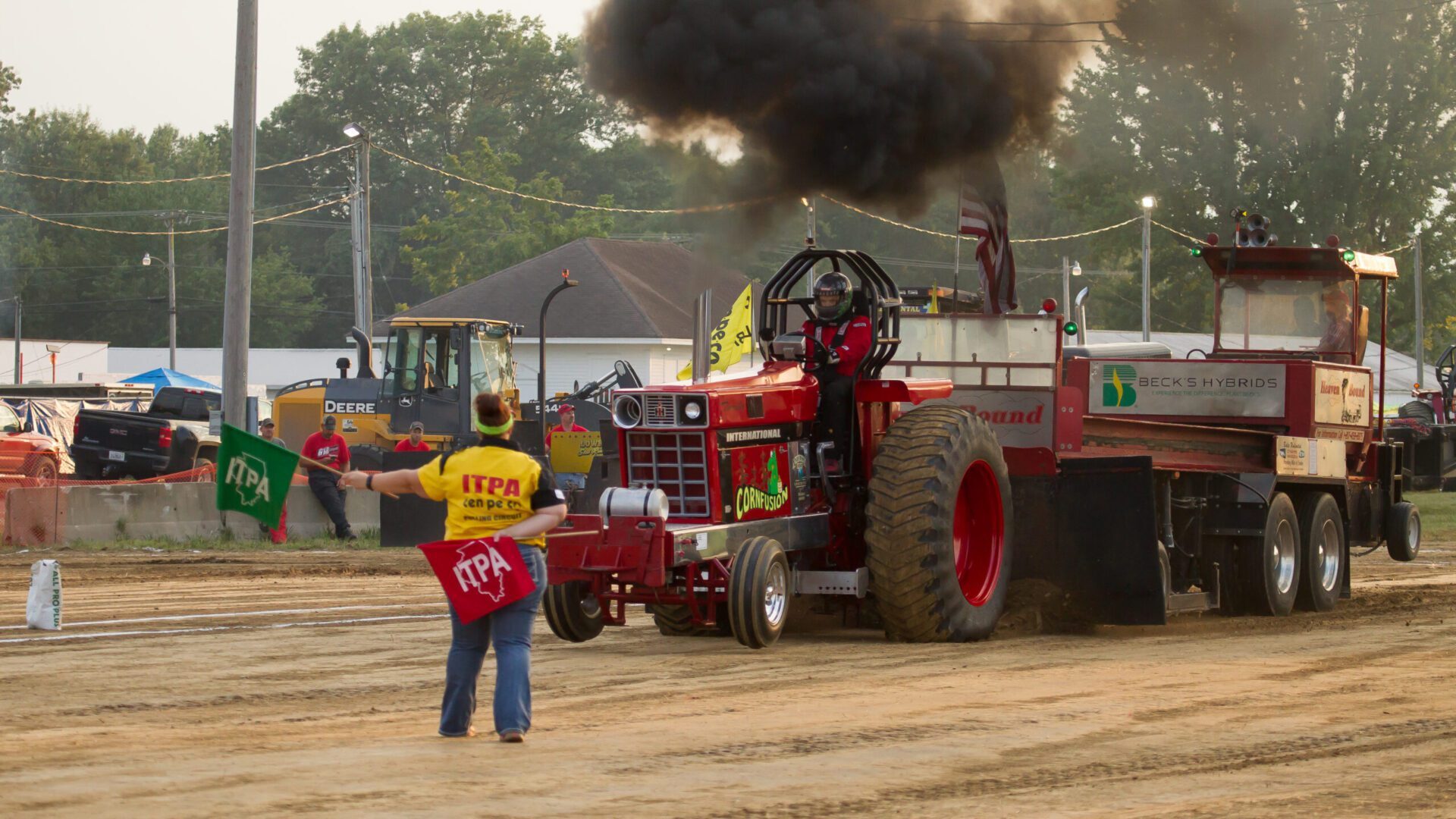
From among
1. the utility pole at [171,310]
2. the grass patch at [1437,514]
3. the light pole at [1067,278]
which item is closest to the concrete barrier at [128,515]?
the grass patch at [1437,514]

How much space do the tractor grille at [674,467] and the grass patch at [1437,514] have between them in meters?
15.9

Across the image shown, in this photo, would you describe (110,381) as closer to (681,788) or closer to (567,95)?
(567,95)

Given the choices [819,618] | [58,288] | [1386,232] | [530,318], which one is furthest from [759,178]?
[58,288]

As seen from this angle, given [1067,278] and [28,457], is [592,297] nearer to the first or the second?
[1067,278]

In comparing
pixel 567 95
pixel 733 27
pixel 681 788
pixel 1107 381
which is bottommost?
pixel 681 788

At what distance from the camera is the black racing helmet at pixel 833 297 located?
11.3 meters

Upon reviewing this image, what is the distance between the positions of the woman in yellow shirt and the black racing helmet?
4045mm

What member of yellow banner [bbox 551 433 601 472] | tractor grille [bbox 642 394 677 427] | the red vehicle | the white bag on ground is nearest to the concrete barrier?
yellow banner [bbox 551 433 601 472]

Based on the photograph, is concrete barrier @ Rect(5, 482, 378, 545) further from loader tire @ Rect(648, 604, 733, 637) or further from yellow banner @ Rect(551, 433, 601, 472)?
loader tire @ Rect(648, 604, 733, 637)

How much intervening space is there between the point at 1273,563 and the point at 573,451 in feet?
41.2

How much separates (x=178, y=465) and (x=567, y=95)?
48.4m

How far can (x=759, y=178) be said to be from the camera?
1392cm

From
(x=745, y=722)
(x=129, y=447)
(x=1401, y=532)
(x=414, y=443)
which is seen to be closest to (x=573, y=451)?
(x=414, y=443)

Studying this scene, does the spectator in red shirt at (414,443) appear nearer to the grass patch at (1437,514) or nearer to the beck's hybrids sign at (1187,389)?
the beck's hybrids sign at (1187,389)
